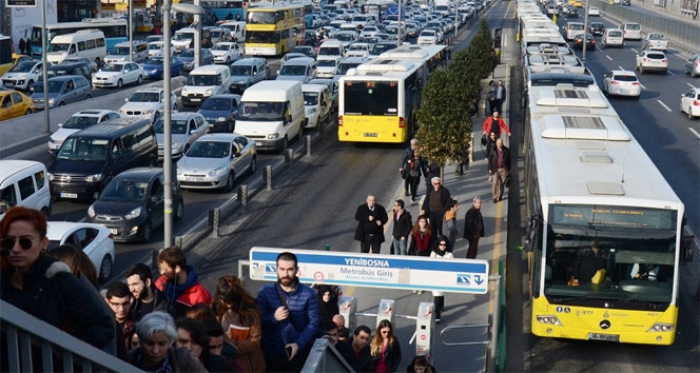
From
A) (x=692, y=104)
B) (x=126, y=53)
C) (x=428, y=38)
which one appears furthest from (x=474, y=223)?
(x=428, y=38)

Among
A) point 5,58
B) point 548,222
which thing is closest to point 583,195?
point 548,222

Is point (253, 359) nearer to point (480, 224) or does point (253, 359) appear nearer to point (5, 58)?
point (480, 224)

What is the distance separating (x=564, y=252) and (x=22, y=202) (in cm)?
1192

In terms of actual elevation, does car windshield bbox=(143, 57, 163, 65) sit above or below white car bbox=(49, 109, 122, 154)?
above

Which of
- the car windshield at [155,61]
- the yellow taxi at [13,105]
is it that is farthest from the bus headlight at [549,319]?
the car windshield at [155,61]

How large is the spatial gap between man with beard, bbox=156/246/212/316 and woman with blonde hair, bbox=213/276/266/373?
952mm

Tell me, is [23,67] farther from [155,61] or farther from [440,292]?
[440,292]

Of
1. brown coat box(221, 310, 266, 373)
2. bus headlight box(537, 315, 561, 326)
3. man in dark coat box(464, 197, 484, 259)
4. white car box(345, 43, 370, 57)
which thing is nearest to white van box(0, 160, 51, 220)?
man in dark coat box(464, 197, 484, 259)

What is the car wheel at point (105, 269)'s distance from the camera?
17984 millimetres

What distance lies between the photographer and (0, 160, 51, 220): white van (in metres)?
20.3

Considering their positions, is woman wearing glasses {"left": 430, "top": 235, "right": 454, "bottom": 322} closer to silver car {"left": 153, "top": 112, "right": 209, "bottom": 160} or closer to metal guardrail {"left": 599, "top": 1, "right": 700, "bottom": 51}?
silver car {"left": 153, "top": 112, "right": 209, "bottom": 160}

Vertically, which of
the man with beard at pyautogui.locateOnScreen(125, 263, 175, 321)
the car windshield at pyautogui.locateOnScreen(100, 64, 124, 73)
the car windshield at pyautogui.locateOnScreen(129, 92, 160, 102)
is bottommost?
the car windshield at pyautogui.locateOnScreen(129, 92, 160, 102)

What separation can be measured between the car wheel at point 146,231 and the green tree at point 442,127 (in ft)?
24.7

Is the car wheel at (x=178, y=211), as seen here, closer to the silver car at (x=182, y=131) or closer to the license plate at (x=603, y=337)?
the silver car at (x=182, y=131)
